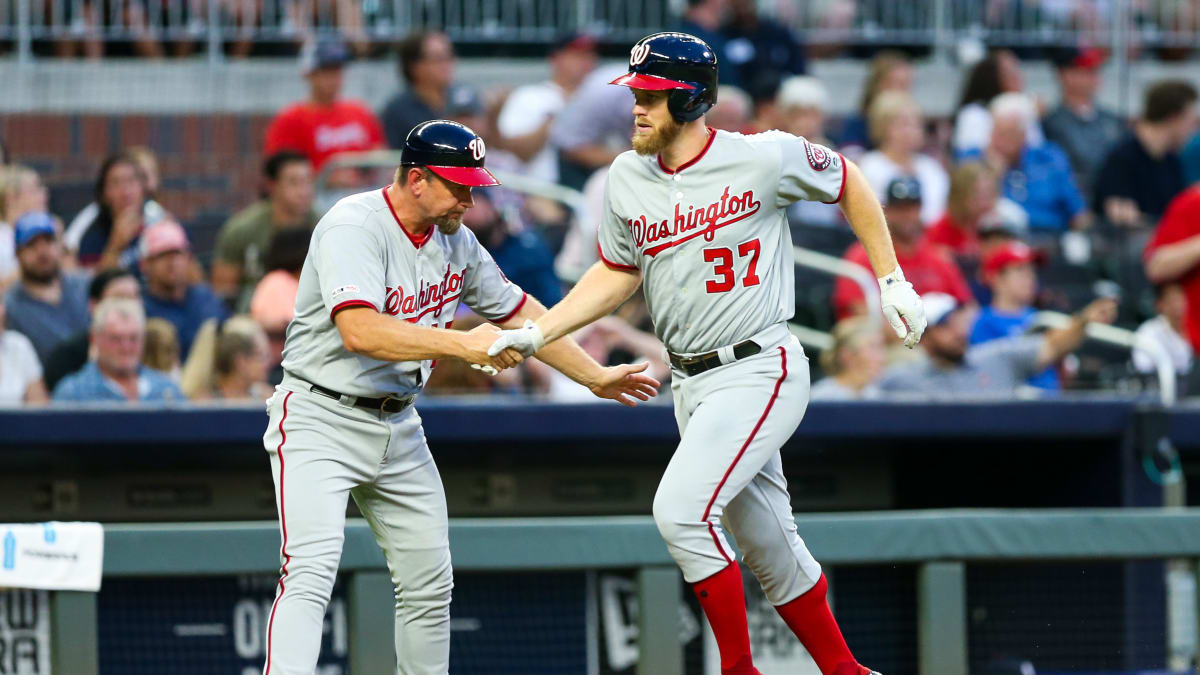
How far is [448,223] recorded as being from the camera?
506 cm

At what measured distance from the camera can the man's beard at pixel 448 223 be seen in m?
5.03

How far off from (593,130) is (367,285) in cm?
506

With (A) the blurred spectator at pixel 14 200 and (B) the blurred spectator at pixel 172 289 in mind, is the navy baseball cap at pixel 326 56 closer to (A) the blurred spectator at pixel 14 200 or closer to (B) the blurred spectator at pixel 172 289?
(A) the blurred spectator at pixel 14 200

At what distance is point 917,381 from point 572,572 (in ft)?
6.73

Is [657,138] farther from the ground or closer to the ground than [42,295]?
farther from the ground

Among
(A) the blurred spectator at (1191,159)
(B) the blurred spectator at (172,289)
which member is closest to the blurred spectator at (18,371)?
(B) the blurred spectator at (172,289)

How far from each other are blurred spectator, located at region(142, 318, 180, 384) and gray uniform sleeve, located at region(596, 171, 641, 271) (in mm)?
2692

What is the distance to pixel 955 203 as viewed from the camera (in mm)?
9445

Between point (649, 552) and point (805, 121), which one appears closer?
point (649, 552)

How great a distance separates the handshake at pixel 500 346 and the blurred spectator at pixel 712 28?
5.92 m

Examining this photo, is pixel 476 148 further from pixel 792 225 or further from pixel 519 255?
pixel 792 225

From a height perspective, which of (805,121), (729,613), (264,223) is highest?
(805,121)

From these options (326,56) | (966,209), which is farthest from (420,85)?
(966,209)

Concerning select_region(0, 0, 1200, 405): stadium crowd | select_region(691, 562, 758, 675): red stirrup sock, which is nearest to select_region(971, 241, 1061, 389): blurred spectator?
select_region(0, 0, 1200, 405): stadium crowd
